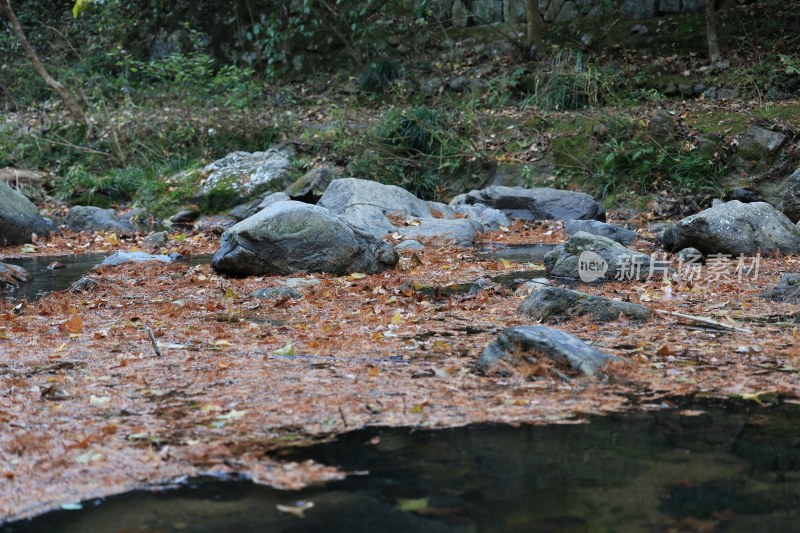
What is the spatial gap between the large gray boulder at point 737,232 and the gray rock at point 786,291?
2.17 meters

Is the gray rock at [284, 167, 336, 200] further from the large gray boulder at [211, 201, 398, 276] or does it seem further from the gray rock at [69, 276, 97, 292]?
the gray rock at [69, 276, 97, 292]

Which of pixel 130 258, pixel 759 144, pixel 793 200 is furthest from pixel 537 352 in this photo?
pixel 759 144

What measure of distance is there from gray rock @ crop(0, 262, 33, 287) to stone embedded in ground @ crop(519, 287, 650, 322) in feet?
15.6

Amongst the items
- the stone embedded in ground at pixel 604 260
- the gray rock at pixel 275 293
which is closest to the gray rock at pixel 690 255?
the stone embedded in ground at pixel 604 260

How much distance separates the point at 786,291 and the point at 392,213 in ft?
19.8

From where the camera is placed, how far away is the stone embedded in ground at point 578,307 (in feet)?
16.1

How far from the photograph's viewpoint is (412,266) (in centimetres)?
787

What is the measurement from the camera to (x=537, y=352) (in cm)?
373

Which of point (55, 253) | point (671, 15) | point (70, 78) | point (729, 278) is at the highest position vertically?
point (671, 15)

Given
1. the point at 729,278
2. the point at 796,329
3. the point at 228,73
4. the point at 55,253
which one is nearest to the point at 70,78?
the point at 228,73

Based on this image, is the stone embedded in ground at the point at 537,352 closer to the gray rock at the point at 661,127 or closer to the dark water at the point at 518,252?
the dark water at the point at 518,252

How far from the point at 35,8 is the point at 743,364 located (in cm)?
2105

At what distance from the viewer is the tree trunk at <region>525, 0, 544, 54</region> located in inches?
636

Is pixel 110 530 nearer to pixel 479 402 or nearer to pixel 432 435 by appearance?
pixel 432 435
